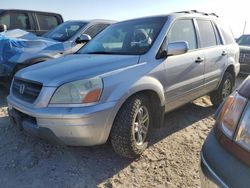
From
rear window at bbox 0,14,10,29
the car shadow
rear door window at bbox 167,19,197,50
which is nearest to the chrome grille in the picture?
the car shadow

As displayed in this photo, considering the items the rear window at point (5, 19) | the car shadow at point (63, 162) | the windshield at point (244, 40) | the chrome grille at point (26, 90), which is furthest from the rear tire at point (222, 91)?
the rear window at point (5, 19)

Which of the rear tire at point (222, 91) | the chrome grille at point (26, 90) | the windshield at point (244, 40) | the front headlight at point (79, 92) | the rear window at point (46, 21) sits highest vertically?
the front headlight at point (79, 92)

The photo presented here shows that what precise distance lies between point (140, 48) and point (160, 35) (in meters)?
0.31

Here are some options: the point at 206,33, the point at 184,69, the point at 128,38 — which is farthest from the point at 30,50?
the point at 206,33

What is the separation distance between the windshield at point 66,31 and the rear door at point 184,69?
305 centimetres

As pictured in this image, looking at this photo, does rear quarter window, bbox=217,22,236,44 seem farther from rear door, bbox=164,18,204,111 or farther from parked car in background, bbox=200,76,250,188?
parked car in background, bbox=200,76,250,188

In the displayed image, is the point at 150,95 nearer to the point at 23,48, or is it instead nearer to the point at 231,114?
the point at 231,114

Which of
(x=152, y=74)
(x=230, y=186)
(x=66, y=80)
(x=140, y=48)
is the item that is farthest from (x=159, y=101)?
(x=230, y=186)

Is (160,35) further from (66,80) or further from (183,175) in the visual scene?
(183,175)

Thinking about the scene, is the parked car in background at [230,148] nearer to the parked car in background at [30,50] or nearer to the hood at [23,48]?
Answer: the parked car in background at [30,50]

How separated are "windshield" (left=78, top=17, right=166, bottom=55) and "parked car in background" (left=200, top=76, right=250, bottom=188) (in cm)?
187

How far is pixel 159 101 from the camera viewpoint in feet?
11.5

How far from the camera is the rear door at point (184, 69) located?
3687mm

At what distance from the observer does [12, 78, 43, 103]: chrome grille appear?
3021 mm
